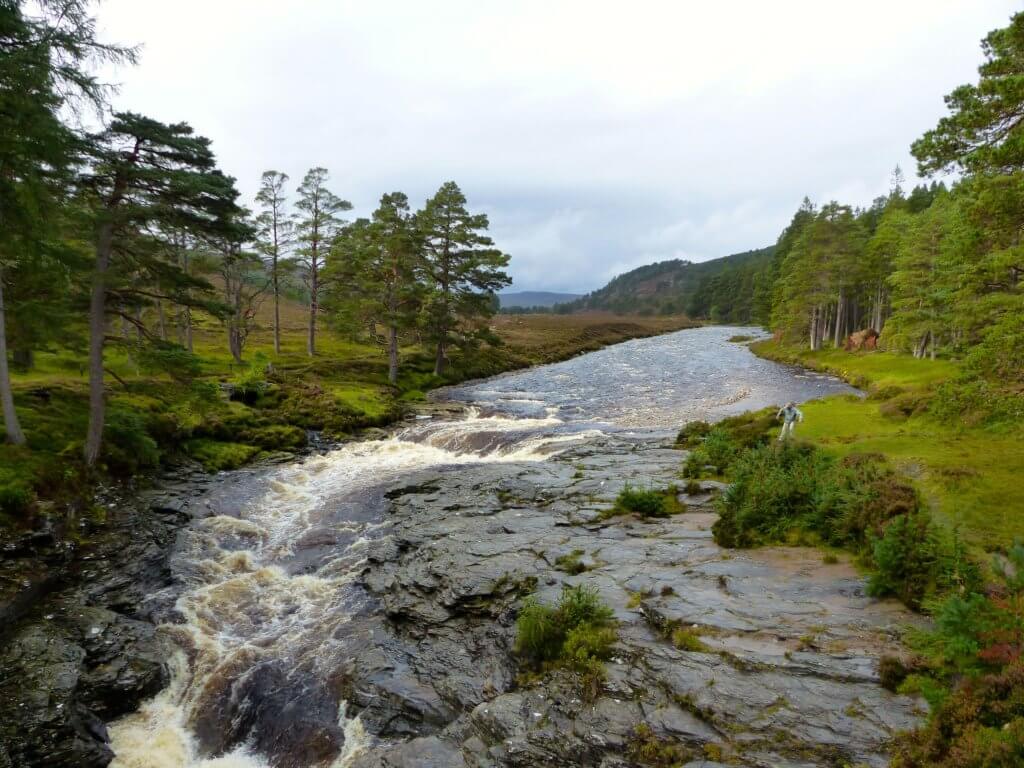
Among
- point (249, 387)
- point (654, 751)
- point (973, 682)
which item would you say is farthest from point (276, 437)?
point (973, 682)

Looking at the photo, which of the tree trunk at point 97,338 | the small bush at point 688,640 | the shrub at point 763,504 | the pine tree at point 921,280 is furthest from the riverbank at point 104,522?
the pine tree at point 921,280

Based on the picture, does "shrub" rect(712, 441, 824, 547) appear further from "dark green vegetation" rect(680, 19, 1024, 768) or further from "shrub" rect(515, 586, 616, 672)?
"shrub" rect(515, 586, 616, 672)

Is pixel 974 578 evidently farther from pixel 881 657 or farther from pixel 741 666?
pixel 741 666

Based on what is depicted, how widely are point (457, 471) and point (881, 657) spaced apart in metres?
16.5

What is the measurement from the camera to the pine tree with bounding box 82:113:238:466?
Answer: 15.8 meters

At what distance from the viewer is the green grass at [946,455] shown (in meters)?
10.1

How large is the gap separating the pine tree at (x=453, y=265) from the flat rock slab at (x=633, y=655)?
2967 cm

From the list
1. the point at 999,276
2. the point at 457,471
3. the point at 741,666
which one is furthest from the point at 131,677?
the point at 999,276

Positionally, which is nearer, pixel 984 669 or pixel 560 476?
pixel 984 669

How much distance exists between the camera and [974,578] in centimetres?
775

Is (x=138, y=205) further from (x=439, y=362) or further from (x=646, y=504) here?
(x=439, y=362)

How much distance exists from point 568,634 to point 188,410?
22.6 metres

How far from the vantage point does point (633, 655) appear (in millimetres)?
8664

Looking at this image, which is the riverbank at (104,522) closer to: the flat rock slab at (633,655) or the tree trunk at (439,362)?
the flat rock slab at (633,655)
